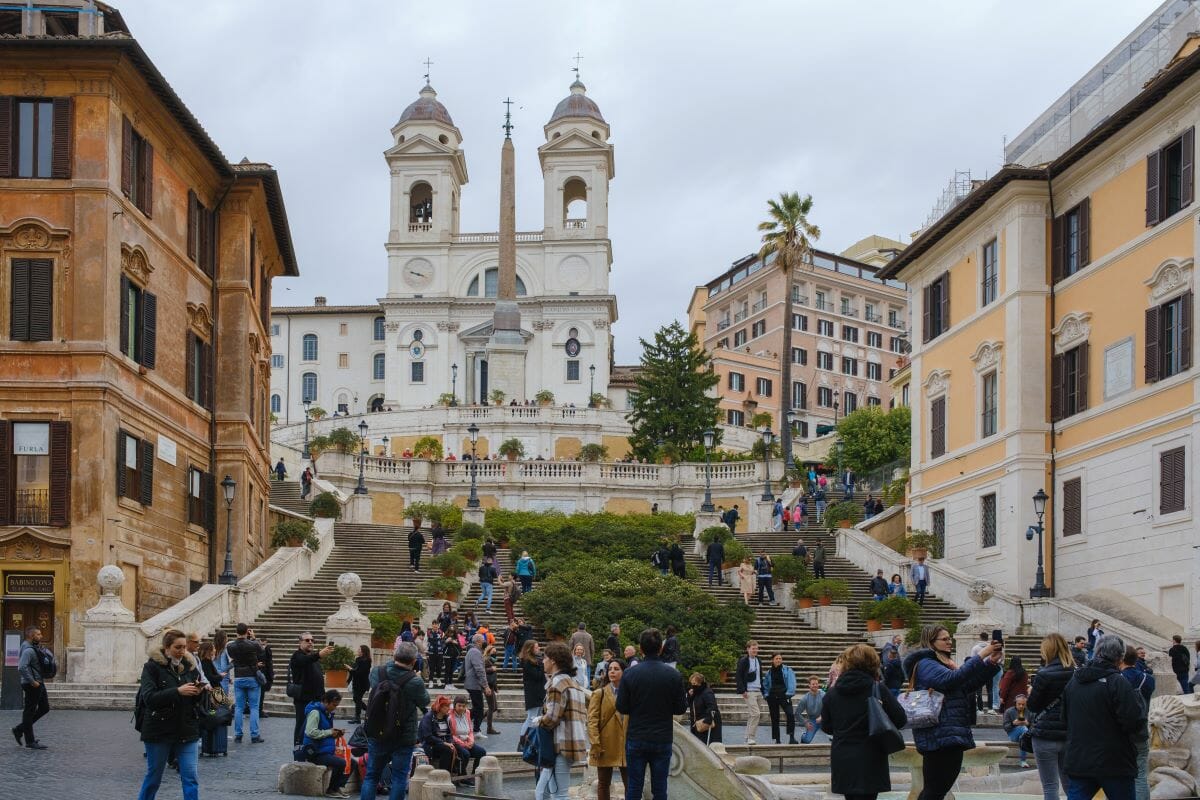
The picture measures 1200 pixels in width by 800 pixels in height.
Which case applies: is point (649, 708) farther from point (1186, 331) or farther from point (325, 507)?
point (325, 507)

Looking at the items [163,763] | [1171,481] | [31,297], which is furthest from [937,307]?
[163,763]

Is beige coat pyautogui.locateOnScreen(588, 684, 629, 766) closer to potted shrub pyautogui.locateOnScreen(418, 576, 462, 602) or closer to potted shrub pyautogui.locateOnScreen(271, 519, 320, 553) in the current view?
potted shrub pyautogui.locateOnScreen(418, 576, 462, 602)

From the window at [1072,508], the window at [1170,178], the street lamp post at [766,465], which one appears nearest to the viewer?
the window at [1170,178]

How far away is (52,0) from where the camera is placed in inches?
1496

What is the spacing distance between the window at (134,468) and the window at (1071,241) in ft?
66.0

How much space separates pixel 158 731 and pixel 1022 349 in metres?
28.7

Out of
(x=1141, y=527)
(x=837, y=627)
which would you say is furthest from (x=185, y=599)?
(x=1141, y=527)

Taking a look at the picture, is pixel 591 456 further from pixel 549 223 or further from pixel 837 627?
pixel 549 223

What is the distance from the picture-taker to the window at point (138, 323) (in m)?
32.9

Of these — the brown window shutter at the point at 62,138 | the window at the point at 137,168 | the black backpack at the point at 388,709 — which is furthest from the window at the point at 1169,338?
the black backpack at the point at 388,709

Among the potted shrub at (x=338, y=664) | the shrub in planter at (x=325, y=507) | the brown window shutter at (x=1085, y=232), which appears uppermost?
the brown window shutter at (x=1085, y=232)

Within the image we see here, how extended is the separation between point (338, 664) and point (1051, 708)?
17.8 meters

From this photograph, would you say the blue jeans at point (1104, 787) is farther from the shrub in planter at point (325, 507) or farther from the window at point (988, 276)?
the shrub in planter at point (325, 507)

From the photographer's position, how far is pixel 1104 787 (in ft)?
40.7
